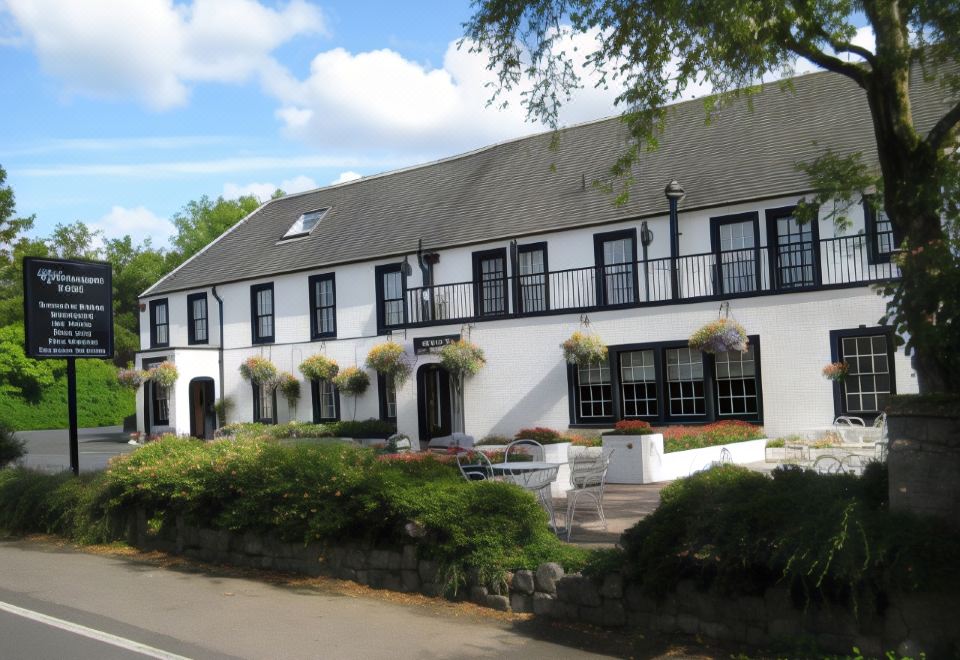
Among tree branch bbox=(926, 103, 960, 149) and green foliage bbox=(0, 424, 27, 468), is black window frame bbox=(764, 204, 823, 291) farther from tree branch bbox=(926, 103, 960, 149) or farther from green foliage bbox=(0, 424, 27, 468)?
green foliage bbox=(0, 424, 27, 468)

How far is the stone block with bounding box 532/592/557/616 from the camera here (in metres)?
8.17

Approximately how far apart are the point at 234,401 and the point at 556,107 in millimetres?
22897

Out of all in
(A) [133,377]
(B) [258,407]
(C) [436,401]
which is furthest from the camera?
(A) [133,377]

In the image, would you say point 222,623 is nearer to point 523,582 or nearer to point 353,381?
point 523,582

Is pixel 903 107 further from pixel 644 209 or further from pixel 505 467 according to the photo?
pixel 644 209

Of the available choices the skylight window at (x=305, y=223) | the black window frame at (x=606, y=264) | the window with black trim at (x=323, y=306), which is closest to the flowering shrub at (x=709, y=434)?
the black window frame at (x=606, y=264)

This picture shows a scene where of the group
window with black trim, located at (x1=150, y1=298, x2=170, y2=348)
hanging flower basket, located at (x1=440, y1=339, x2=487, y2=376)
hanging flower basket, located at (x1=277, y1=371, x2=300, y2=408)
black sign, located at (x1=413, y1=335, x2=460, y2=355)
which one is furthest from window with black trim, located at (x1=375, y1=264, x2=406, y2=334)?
window with black trim, located at (x1=150, y1=298, x2=170, y2=348)

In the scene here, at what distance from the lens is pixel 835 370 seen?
18.8m

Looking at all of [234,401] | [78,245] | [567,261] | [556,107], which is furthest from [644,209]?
[78,245]

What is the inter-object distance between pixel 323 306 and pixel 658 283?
468 inches

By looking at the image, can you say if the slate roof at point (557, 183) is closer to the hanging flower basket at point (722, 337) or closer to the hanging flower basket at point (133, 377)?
the hanging flower basket at point (722, 337)

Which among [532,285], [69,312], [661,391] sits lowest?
[661,391]

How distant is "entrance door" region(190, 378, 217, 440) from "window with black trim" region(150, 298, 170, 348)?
249 centimetres

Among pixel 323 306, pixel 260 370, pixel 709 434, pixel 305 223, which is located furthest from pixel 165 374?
pixel 709 434
